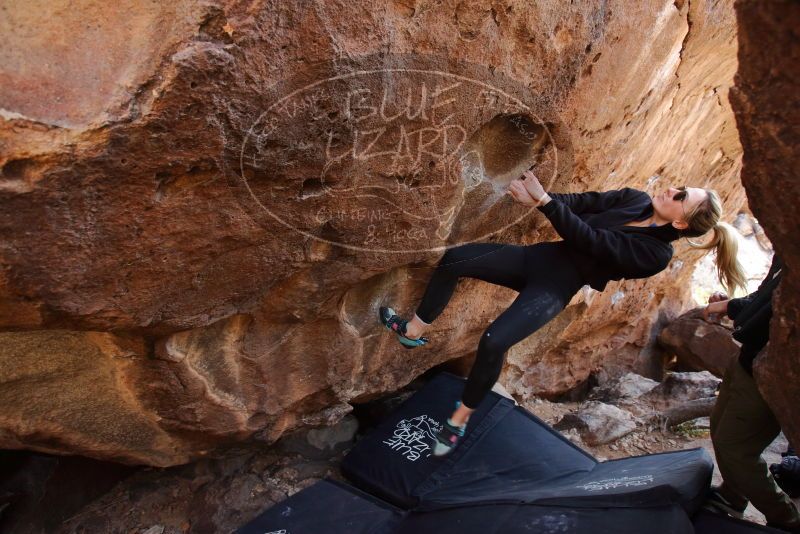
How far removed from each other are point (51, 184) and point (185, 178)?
37cm

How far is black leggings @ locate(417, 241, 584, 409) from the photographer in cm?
249

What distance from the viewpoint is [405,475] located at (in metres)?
3.04

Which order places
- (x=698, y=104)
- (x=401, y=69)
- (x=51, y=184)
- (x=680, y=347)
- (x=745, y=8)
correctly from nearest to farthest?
(x=745, y=8) → (x=51, y=184) → (x=401, y=69) → (x=698, y=104) → (x=680, y=347)

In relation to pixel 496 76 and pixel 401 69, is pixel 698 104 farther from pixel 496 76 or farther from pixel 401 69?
pixel 401 69

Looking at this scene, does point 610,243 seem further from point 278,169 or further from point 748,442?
point 278,169

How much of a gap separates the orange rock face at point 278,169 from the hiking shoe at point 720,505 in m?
1.46

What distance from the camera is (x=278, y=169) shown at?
1946 millimetres

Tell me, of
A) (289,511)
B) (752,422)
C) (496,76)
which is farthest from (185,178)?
(752,422)

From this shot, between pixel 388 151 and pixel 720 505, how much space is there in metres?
2.18

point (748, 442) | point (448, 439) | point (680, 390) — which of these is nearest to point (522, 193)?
point (448, 439)

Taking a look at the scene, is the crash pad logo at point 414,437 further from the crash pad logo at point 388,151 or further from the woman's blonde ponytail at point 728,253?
the woman's blonde ponytail at point 728,253

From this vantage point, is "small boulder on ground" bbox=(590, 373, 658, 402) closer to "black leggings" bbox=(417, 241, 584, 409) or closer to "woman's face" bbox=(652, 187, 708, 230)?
"black leggings" bbox=(417, 241, 584, 409)

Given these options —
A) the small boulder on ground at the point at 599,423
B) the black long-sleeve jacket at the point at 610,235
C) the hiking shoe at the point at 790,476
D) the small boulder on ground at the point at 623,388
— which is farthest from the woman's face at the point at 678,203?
the small boulder on ground at the point at 623,388

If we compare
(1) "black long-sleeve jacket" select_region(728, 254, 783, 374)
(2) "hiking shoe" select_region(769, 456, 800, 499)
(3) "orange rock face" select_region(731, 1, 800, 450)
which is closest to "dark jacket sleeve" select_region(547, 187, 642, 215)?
(1) "black long-sleeve jacket" select_region(728, 254, 783, 374)
